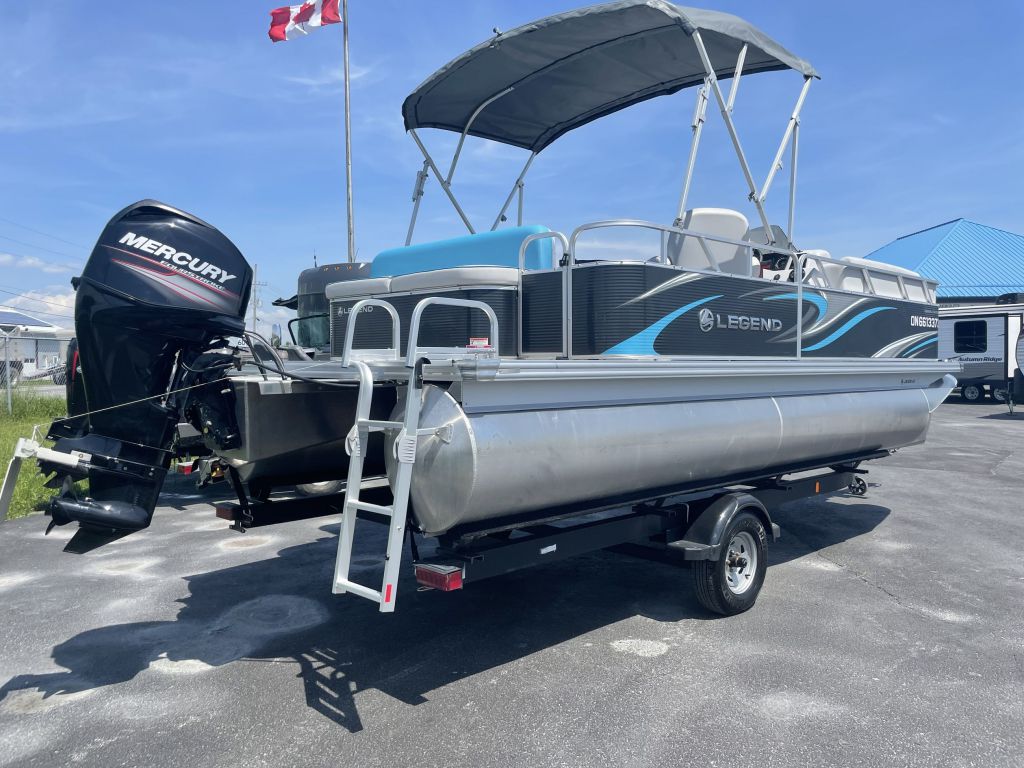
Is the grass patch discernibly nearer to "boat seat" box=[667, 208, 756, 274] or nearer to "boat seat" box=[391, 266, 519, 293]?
"boat seat" box=[391, 266, 519, 293]

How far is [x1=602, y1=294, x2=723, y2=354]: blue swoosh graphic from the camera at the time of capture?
4.21m

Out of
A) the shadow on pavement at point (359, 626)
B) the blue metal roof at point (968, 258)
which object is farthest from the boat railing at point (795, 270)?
the blue metal roof at point (968, 258)

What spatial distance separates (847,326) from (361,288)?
3.79m

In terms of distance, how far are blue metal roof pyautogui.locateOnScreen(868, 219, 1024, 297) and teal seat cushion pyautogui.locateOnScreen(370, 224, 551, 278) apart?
30510 millimetres

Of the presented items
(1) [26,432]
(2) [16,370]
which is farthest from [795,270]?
(2) [16,370]

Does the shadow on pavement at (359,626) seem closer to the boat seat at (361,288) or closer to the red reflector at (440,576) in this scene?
the red reflector at (440,576)

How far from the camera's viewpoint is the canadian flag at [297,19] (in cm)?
1516

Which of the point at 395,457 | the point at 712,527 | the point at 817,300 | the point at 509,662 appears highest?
the point at 817,300

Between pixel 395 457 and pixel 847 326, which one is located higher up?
pixel 847 326

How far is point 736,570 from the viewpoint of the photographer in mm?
4953

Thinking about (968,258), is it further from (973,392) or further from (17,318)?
(17,318)

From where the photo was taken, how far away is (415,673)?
3910mm

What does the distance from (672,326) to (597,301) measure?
1.77 ft

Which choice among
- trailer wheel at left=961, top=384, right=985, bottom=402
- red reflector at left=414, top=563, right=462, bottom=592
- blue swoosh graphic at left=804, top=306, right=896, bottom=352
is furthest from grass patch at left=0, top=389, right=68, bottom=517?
trailer wheel at left=961, top=384, right=985, bottom=402
